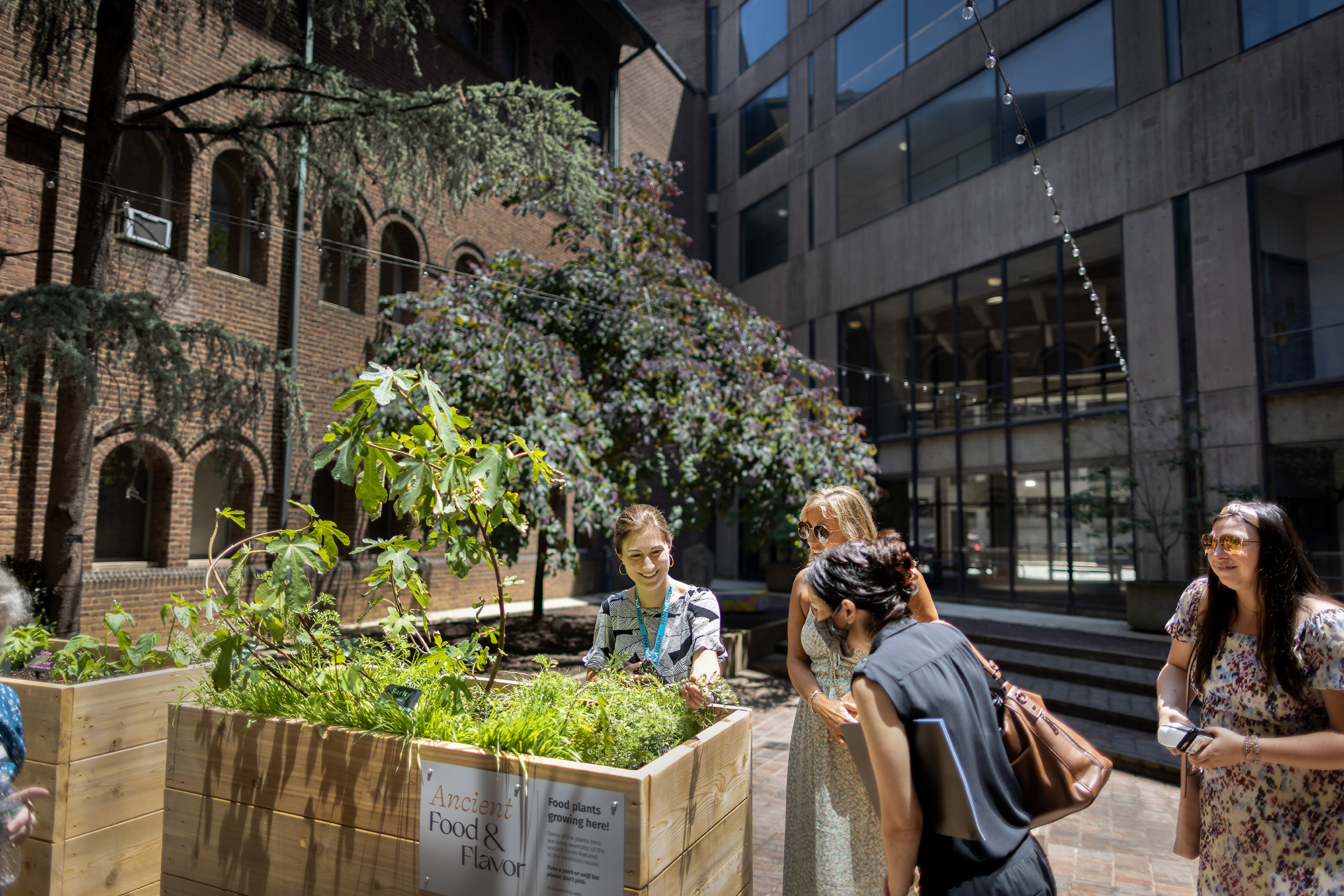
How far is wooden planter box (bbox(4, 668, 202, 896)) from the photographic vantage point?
267cm

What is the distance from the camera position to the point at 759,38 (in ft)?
72.5

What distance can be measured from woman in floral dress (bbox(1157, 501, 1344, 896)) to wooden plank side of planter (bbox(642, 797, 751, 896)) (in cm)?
126

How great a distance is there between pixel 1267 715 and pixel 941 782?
121 centimetres

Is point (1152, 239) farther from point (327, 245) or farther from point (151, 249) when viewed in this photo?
point (151, 249)

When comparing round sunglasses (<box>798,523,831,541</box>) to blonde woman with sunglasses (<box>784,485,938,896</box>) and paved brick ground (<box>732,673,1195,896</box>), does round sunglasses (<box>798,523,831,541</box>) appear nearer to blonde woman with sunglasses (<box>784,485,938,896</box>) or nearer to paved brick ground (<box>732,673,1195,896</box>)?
blonde woman with sunglasses (<box>784,485,938,896</box>)

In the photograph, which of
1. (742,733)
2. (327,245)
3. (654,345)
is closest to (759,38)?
(327,245)

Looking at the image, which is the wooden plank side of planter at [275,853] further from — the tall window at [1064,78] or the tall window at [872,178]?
the tall window at [872,178]

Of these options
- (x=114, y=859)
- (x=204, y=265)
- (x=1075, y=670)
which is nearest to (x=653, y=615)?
(x=114, y=859)

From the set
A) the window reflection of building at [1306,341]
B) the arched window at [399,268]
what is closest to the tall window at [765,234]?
the arched window at [399,268]

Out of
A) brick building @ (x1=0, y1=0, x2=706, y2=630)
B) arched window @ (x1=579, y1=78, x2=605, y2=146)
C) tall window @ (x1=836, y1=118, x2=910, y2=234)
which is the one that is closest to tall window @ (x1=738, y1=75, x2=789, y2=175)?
tall window @ (x1=836, y1=118, x2=910, y2=234)

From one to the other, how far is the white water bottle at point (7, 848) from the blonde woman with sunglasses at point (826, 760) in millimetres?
2059

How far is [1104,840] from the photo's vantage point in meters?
4.75

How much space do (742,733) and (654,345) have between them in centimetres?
747

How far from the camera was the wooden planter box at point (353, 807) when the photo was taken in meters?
1.90
